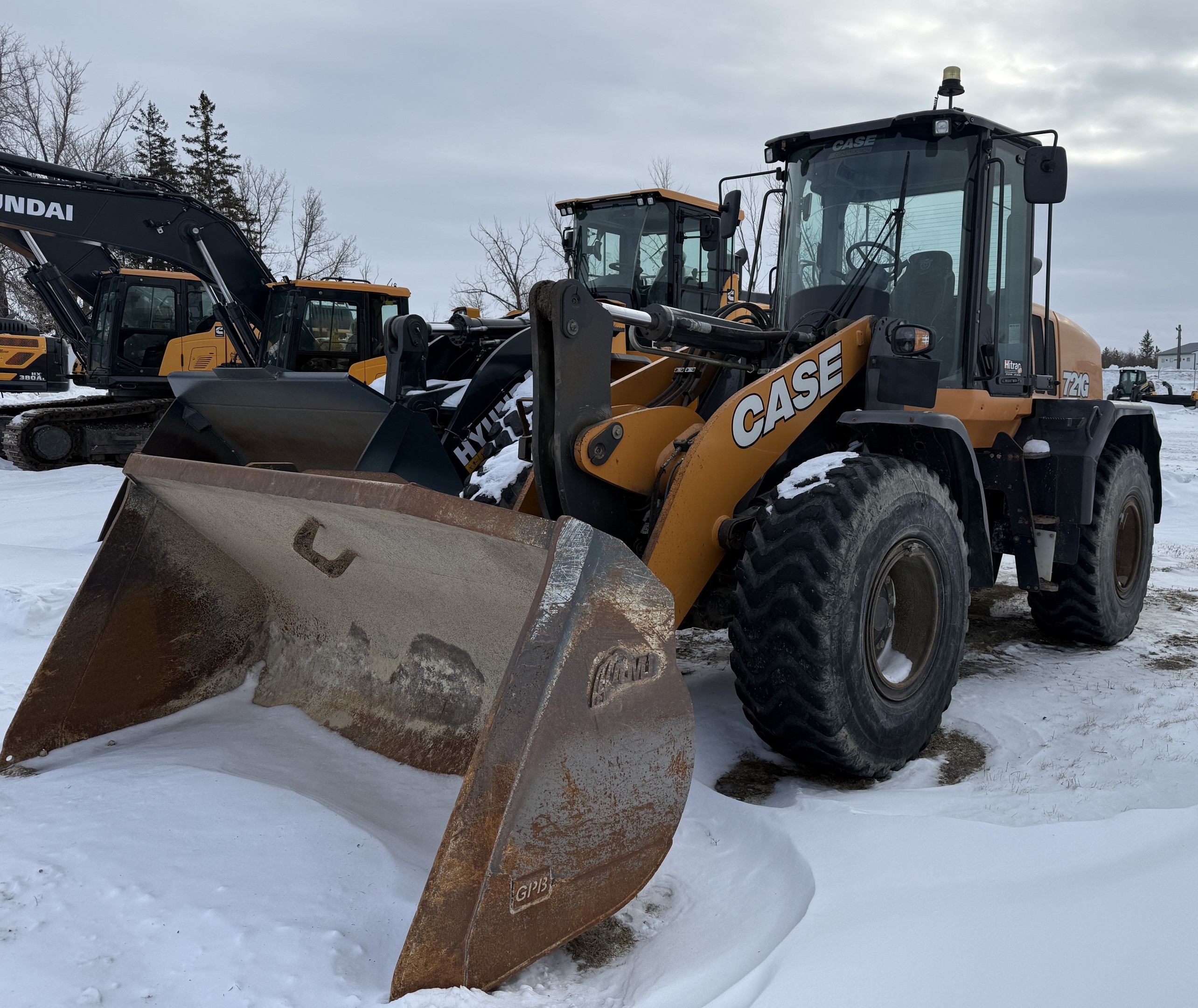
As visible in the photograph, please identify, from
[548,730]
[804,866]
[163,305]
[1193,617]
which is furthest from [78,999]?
[163,305]

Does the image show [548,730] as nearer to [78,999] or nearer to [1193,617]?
[78,999]

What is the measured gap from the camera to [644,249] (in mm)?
10500

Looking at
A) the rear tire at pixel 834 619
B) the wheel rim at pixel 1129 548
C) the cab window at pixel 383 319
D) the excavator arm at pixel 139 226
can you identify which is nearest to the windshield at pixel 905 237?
the rear tire at pixel 834 619

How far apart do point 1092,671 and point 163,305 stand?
1379cm

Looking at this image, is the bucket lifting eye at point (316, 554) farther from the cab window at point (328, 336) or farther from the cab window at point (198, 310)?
the cab window at point (198, 310)

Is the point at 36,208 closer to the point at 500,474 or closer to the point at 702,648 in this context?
the point at 500,474

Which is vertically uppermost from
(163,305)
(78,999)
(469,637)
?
(163,305)

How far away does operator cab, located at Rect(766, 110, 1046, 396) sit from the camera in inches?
159

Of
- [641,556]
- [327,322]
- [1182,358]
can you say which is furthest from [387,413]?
[1182,358]

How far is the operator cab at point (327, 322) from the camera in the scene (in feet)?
40.3

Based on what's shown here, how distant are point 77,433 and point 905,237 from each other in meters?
12.3

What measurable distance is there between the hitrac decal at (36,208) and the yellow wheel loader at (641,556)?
8.27m

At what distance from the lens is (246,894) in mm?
2240

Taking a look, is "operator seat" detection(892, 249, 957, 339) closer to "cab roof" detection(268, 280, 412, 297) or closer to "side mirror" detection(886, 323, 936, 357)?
"side mirror" detection(886, 323, 936, 357)
